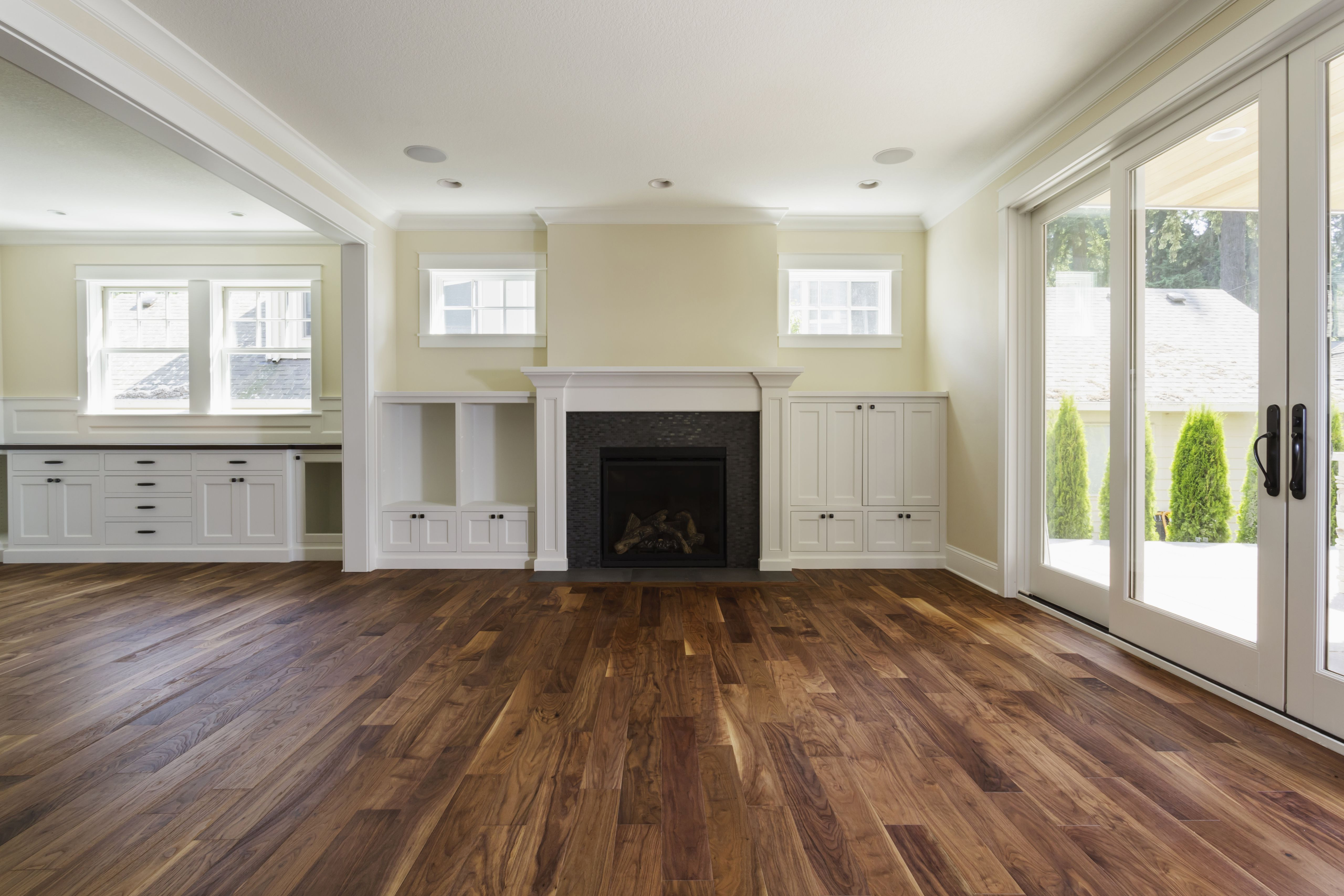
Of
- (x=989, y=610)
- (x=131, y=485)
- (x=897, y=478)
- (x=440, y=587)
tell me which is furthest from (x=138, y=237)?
(x=989, y=610)

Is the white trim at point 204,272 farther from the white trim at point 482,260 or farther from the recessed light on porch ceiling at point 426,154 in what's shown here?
the recessed light on porch ceiling at point 426,154

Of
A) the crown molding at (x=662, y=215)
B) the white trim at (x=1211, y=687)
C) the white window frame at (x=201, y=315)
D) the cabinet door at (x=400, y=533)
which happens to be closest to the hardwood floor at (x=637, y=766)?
the white trim at (x=1211, y=687)

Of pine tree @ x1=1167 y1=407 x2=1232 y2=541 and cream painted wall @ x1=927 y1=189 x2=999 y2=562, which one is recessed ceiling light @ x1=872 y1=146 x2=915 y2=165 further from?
pine tree @ x1=1167 y1=407 x2=1232 y2=541

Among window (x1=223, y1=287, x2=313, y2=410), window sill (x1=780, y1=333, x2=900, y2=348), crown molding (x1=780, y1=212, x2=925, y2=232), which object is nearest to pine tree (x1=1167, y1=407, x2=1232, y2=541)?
window sill (x1=780, y1=333, x2=900, y2=348)

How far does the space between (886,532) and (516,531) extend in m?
2.75

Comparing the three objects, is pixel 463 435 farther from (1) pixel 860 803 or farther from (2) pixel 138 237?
(1) pixel 860 803

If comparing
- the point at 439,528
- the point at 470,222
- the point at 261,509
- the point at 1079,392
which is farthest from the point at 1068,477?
the point at 261,509

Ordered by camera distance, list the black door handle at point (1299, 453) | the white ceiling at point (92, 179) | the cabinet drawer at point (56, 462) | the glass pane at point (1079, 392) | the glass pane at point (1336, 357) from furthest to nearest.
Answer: the cabinet drawer at point (56, 462) < the white ceiling at point (92, 179) < the glass pane at point (1079, 392) < the black door handle at point (1299, 453) < the glass pane at point (1336, 357)

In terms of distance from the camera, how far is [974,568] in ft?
13.8

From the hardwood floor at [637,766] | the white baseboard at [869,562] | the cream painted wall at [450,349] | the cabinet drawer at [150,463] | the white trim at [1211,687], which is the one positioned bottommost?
the hardwood floor at [637,766]

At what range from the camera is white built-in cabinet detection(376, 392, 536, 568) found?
184 inches

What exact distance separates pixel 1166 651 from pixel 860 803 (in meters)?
1.84

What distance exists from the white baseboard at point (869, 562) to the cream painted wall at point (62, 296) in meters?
4.03

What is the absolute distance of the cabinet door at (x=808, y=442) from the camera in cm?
463
